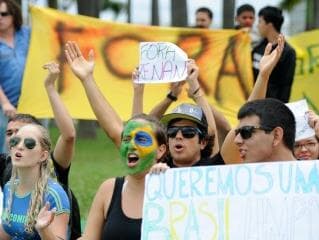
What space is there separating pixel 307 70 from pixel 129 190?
21.6ft

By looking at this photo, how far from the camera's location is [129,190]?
6145 millimetres

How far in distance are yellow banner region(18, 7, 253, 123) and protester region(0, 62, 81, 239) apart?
2.75 meters

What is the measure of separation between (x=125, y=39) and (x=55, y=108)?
3.66 m

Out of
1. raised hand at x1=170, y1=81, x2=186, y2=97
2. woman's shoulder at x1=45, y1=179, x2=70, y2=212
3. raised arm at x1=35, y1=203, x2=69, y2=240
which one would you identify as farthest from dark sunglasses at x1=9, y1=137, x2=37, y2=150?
raised hand at x1=170, y1=81, x2=186, y2=97

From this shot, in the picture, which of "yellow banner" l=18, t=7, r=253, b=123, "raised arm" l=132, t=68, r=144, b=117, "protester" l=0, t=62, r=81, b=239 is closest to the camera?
"protester" l=0, t=62, r=81, b=239

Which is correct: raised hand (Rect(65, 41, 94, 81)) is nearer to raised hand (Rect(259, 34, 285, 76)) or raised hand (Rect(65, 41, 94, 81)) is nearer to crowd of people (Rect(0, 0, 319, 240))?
crowd of people (Rect(0, 0, 319, 240))

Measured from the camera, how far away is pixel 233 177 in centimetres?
564

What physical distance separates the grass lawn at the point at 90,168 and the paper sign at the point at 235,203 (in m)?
4.56

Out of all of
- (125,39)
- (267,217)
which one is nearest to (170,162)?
(267,217)

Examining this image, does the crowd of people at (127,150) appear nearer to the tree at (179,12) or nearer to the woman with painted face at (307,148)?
the woman with painted face at (307,148)

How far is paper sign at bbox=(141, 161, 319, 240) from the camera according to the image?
18.1ft

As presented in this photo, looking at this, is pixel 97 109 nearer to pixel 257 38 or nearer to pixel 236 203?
pixel 236 203

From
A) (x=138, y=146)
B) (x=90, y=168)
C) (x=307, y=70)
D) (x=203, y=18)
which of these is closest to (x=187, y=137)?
(x=138, y=146)

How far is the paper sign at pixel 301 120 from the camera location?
675cm
